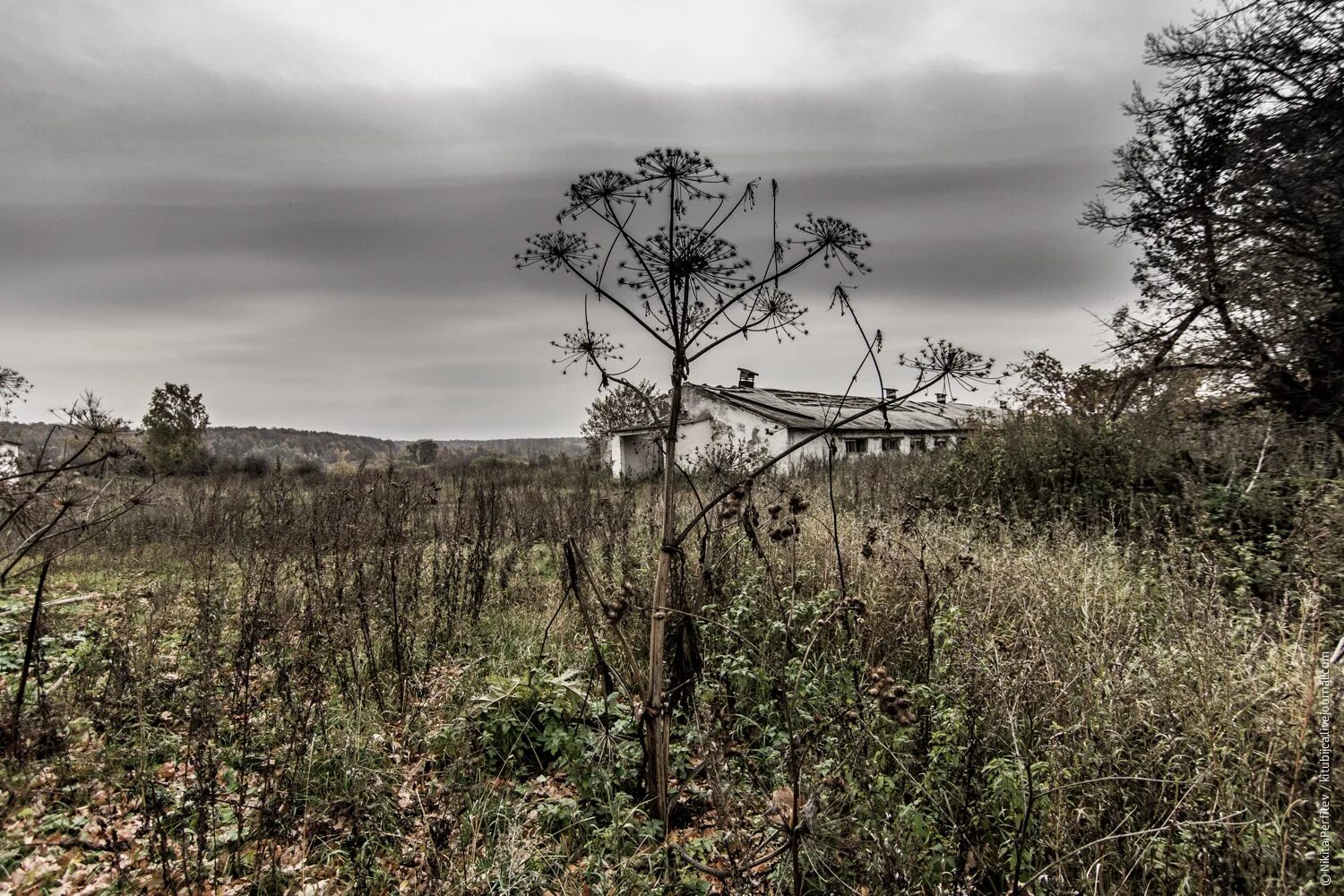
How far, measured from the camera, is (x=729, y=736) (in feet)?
9.55

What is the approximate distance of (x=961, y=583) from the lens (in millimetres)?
5008

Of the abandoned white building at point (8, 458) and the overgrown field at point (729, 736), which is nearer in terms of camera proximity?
the overgrown field at point (729, 736)

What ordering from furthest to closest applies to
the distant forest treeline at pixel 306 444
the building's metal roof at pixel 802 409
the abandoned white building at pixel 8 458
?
1. the distant forest treeline at pixel 306 444
2. the building's metal roof at pixel 802 409
3. the abandoned white building at pixel 8 458

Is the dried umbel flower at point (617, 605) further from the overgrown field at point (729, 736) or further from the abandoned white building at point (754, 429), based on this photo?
the abandoned white building at point (754, 429)

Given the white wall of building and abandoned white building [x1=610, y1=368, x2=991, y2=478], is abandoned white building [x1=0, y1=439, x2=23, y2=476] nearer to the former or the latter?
the white wall of building

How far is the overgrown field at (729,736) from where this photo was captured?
237 centimetres

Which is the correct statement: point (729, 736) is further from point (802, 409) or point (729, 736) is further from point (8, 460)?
point (802, 409)

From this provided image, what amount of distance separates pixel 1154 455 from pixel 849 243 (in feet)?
28.2

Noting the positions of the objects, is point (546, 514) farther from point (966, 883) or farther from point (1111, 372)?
point (1111, 372)

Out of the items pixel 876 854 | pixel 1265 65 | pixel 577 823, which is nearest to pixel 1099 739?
pixel 876 854

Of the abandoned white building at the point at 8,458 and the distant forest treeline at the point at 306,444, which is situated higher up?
the distant forest treeline at the point at 306,444

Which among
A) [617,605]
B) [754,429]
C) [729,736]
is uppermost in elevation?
[754,429]

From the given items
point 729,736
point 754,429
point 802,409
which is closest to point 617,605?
point 729,736

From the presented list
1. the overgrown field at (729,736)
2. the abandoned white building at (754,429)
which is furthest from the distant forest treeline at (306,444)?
the overgrown field at (729,736)
